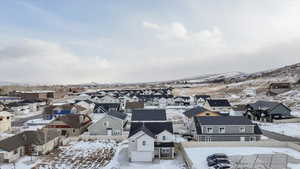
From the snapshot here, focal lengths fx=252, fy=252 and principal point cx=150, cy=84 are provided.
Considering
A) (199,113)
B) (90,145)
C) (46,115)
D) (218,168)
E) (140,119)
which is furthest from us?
(46,115)

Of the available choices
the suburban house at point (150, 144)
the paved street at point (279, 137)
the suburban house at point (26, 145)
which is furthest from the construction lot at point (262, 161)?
the suburban house at point (26, 145)

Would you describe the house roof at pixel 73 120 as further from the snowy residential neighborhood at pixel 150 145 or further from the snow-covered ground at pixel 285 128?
the snow-covered ground at pixel 285 128

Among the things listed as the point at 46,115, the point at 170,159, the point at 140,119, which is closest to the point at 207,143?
the point at 170,159

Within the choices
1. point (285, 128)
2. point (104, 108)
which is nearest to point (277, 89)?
point (285, 128)

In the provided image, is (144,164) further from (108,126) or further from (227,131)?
(108,126)

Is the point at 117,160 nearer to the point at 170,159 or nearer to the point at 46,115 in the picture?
the point at 170,159

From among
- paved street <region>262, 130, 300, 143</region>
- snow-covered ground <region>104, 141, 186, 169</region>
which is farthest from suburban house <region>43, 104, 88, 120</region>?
paved street <region>262, 130, 300, 143</region>
